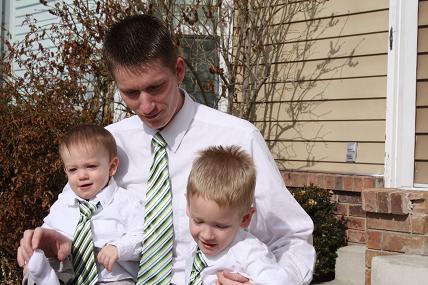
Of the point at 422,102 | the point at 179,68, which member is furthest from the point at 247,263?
the point at 422,102

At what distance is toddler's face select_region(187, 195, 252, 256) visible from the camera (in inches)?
Result: 89.7

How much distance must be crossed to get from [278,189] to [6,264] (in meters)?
3.96

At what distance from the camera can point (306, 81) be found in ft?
22.4

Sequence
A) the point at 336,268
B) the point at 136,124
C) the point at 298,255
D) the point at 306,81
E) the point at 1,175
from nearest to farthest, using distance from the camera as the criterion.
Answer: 1. the point at 298,255
2. the point at 136,124
3. the point at 1,175
4. the point at 336,268
5. the point at 306,81

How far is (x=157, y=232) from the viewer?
8.38ft

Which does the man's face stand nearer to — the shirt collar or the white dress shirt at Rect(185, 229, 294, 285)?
the shirt collar

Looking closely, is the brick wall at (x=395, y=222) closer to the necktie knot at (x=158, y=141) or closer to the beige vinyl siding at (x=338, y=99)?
the beige vinyl siding at (x=338, y=99)

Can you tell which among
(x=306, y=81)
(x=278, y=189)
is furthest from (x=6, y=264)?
(x=278, y=189)

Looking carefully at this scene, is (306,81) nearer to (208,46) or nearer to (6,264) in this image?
(208,46)

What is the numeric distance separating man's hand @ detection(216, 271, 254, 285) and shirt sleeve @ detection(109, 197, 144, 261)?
1.36ft

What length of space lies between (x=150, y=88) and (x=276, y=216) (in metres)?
0.67

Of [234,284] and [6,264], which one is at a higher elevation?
[234,284]

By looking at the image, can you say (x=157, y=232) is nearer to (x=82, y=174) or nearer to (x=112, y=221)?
(x=112, y=221)

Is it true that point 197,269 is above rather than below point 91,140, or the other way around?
below
